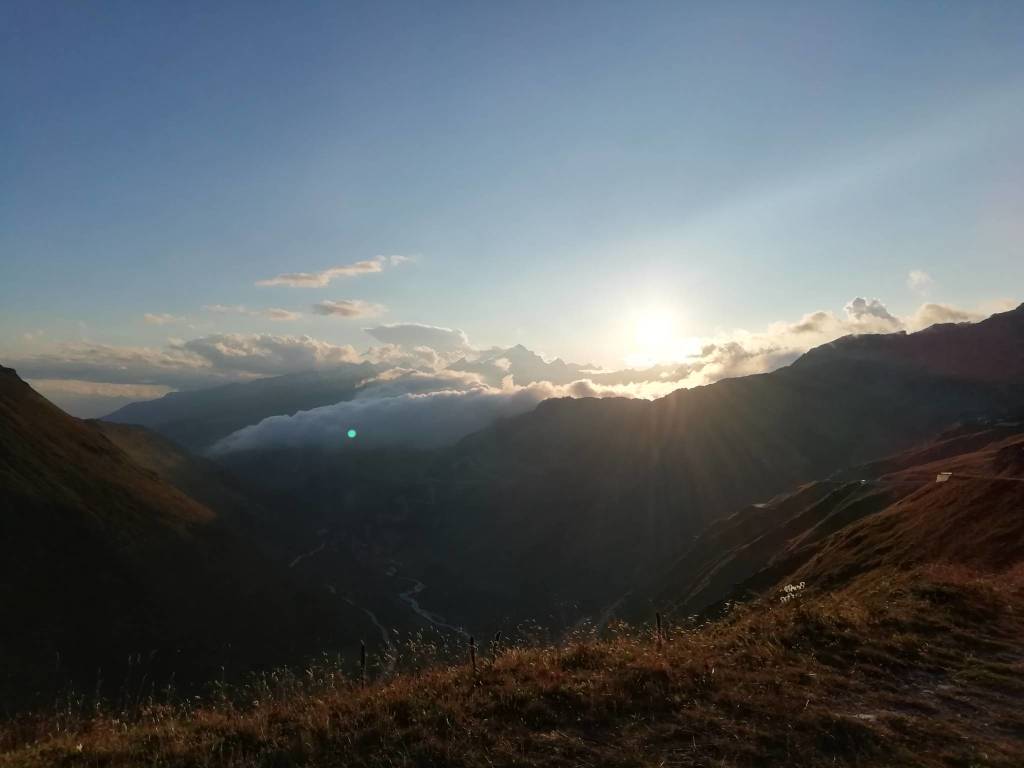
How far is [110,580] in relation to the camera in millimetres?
91750

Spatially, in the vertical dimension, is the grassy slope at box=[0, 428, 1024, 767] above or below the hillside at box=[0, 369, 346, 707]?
above

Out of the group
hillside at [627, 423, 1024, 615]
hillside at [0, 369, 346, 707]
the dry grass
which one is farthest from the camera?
hillside at [0, 369, 346, 707]

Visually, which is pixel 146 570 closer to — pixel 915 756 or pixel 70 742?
pixel 70 742

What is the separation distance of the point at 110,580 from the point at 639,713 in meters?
105

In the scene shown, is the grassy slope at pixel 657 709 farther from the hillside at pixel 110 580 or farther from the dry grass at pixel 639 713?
the hillside at pixel 110 580

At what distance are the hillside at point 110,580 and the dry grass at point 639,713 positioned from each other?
191 feet

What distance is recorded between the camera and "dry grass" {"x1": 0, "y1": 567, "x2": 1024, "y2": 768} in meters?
8.36

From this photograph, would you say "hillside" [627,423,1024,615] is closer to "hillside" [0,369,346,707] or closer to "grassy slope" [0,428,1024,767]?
"grassy slope" [0,428,1024,767]

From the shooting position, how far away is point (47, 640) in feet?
237

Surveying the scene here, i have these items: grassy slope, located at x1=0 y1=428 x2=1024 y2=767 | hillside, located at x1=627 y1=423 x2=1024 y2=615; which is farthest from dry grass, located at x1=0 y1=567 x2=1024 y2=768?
hillside, located at x1=627 y1=423 x2=1024 y2=615

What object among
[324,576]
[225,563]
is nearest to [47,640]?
[225,563]

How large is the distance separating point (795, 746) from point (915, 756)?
1.46 meters

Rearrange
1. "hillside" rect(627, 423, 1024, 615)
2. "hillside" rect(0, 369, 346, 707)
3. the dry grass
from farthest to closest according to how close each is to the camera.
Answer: "hillside" rect(0, 369, 346, 707), "hillside" rect(627, 423, 1024, 615), the dry grass

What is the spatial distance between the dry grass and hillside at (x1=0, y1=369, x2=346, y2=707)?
191 feet
